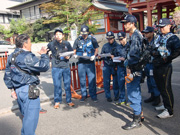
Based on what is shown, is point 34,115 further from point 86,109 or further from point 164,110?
point 164,110

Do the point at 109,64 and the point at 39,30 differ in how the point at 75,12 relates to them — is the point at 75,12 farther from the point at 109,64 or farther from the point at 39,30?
the point at 109,64

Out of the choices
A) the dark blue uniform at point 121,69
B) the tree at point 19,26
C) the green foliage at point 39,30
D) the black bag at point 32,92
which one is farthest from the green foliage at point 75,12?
the black bag at point 32,92

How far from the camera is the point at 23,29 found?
98.8 ft

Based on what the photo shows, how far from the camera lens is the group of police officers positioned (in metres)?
2.72

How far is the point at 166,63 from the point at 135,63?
80 cm

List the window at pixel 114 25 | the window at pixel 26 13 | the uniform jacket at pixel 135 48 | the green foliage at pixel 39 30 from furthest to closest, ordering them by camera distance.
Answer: the window at pixel 26 13
the green foliage at pixel 39 30
the window at pixel 114 25
the uniform jacket at pixel 135 48

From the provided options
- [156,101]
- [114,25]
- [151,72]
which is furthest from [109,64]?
[114,25]

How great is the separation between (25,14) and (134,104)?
3554 cm

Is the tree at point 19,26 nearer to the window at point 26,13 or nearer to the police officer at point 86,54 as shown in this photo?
the window at point 26,13

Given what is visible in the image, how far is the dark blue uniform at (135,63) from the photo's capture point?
3098 millimetres

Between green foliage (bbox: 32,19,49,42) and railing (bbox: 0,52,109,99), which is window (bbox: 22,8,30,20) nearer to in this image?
green foliage (bbox: 32,19,49,42)

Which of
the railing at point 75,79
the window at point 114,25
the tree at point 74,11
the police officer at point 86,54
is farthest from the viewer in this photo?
the window at point 114,25

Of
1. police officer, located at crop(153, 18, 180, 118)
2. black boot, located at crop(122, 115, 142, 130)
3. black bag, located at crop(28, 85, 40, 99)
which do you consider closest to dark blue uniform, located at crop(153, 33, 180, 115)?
police officer, located at crop(153, 18, 180, 118)

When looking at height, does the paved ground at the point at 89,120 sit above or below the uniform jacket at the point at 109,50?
below
